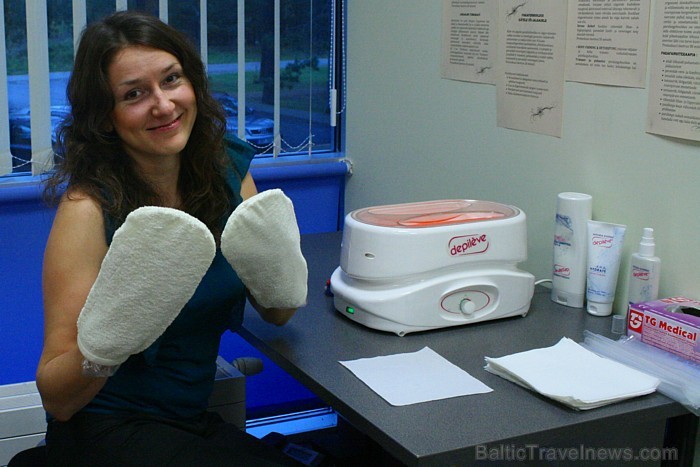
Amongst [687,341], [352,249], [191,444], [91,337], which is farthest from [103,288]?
[687,341]

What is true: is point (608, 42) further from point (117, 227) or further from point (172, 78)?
point (117, 227)

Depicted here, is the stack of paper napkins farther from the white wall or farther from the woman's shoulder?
the woman's shoulder

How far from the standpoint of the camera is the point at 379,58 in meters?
2.49

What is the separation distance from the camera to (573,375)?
1393 mm

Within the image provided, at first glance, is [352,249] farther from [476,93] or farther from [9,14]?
[9,14]

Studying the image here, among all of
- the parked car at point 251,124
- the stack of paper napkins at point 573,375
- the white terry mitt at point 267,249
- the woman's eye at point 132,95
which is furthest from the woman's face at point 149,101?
the parked car at point 251,124

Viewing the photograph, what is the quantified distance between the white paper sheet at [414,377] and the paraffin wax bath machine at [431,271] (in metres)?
0.11

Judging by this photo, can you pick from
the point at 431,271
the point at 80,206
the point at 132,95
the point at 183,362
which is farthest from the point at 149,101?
the point at 431,271

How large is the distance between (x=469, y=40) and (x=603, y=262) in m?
0.69

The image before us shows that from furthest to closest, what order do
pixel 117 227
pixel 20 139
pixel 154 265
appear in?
pixel 20 139 → pixel 117 227 → pixel 154 265

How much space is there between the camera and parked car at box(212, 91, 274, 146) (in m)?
2.54

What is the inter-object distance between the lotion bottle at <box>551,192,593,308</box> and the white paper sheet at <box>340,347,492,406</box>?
15.5 inches

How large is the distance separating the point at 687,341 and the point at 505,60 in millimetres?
828

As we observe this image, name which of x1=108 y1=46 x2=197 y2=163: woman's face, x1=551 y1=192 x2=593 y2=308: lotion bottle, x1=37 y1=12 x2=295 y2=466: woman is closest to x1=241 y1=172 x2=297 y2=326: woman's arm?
x1=37 y1=12 x2=295 y2=466: woman
